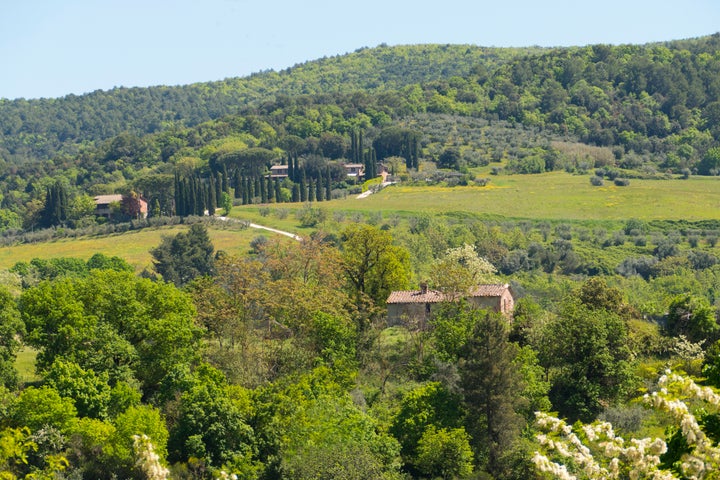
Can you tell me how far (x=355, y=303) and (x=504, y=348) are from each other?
1307 cm

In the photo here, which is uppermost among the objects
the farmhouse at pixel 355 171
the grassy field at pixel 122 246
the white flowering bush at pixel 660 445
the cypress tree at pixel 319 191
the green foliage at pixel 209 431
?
the white flowering bush at pixel 660 445

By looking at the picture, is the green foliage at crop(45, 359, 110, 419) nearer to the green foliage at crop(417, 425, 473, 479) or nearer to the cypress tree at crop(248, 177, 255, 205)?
the green foliage at crop(417, 425, 473, 479)

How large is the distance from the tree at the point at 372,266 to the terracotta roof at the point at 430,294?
1.16 meters

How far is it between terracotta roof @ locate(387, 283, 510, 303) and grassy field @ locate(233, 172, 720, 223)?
47.8 meters

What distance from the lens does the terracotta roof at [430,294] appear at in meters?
50.7

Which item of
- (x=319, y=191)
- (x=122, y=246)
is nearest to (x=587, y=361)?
(x=122, y=246)

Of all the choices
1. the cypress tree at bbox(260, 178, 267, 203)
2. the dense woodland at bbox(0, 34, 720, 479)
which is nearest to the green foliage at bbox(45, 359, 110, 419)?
the dense woodland at bbox(0, 34, 720, 479)

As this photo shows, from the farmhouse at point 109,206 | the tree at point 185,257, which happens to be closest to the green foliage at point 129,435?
the tree at point 185,257

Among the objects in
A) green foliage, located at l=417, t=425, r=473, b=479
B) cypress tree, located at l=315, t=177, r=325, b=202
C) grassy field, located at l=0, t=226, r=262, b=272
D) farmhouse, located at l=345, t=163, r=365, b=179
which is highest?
farmhouse, located at l=345, t=163, r=365, b=179

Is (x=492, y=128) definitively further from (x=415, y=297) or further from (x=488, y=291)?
(x=415, y=297)

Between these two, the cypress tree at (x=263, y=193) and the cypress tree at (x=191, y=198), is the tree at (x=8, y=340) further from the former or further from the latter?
the cypress tree at (x=263, y=193)

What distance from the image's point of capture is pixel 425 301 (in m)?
50.8

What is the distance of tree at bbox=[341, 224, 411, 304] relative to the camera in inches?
2103

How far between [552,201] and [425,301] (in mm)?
67176
